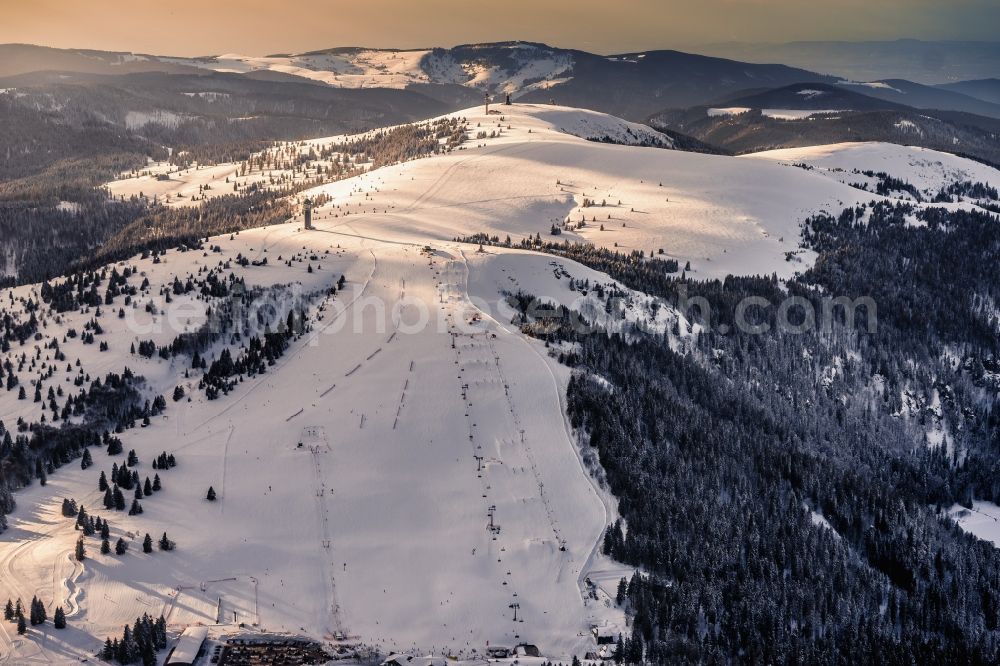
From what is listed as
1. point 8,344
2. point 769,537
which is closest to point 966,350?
point 769,537

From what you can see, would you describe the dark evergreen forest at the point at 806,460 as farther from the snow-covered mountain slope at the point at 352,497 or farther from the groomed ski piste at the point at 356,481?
the snow-covered mountain slope at the point at 352,497

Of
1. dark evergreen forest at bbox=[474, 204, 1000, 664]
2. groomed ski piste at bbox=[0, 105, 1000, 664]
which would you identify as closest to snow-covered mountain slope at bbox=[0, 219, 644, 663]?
groomed ski piste at bbox=[0, 105, 1000, 664]

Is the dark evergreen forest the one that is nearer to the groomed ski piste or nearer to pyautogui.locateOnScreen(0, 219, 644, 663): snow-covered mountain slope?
the groomed ski piste

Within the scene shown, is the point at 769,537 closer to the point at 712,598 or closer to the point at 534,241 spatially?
the point at 712,598

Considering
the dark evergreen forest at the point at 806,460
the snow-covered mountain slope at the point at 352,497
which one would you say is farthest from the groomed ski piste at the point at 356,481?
the dark evergreen forest at the point at 806,460

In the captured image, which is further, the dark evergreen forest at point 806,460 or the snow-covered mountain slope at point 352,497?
the dark evergreen forest at point 806,460

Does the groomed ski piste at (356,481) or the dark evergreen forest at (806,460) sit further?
the dark evergreen forest at (806,460)

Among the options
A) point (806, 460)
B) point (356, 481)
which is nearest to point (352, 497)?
point (356, 481)

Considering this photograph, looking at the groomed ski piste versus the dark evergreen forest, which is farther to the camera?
the dark evergreen forest
